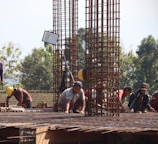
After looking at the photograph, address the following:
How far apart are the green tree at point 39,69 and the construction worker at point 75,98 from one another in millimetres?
38113

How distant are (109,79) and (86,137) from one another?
13.6 ft

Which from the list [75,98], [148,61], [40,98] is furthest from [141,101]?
[148,61]

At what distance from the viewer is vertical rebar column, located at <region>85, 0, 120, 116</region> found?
13.7 m

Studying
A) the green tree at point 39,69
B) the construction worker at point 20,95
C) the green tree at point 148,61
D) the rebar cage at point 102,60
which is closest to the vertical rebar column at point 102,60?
the rebar cage at point 102,60

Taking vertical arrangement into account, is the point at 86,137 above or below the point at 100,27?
below

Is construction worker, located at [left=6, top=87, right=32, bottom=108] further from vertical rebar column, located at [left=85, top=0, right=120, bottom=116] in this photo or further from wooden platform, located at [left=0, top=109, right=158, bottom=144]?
wooden platform, located at [left=0, top=109, right=158, bottom=144]

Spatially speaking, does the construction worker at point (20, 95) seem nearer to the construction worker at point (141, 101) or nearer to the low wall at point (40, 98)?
the construction worker at point (141, 101)

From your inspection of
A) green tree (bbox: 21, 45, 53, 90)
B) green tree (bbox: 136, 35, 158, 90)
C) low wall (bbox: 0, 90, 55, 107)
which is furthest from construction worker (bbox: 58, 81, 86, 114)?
green tree (bbox: 21, 45, 53, 90)

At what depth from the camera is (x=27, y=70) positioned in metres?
55.4

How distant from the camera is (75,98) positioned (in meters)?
15.6

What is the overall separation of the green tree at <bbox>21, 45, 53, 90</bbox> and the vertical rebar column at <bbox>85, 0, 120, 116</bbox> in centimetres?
3999

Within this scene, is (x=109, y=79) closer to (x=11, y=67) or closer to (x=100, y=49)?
(x=100, y=49)

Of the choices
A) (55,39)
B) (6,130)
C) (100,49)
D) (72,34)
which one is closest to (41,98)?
(72,34)

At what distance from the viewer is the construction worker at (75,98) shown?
15.3 m
